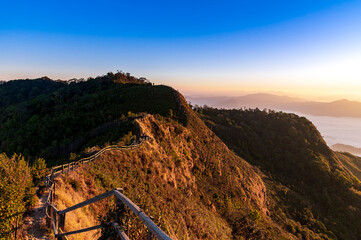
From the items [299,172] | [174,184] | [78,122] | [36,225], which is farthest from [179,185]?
[299,172]

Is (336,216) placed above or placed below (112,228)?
below

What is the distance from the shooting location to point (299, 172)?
70.4 m

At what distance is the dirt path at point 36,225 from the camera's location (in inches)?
279

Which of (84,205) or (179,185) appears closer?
(84,205)

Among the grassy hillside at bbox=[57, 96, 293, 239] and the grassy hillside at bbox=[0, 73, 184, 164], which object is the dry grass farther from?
the grassy hillside at bbox=[0, 73, 184, 164]

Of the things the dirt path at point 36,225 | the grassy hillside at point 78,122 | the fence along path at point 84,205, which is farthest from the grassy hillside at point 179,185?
the grassy hillside at point 78,122

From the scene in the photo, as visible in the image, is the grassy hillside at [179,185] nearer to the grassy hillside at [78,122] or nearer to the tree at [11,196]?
the tree at [11,196]

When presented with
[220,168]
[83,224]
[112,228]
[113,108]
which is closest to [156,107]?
[113,108]

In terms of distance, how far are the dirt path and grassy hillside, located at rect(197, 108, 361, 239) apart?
47.8m

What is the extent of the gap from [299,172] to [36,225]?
279 ft

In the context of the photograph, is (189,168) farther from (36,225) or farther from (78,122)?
(78,122)

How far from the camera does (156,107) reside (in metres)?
45.6

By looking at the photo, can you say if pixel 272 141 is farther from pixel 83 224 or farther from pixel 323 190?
pixel 83 224

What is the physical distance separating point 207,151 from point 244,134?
165ft
